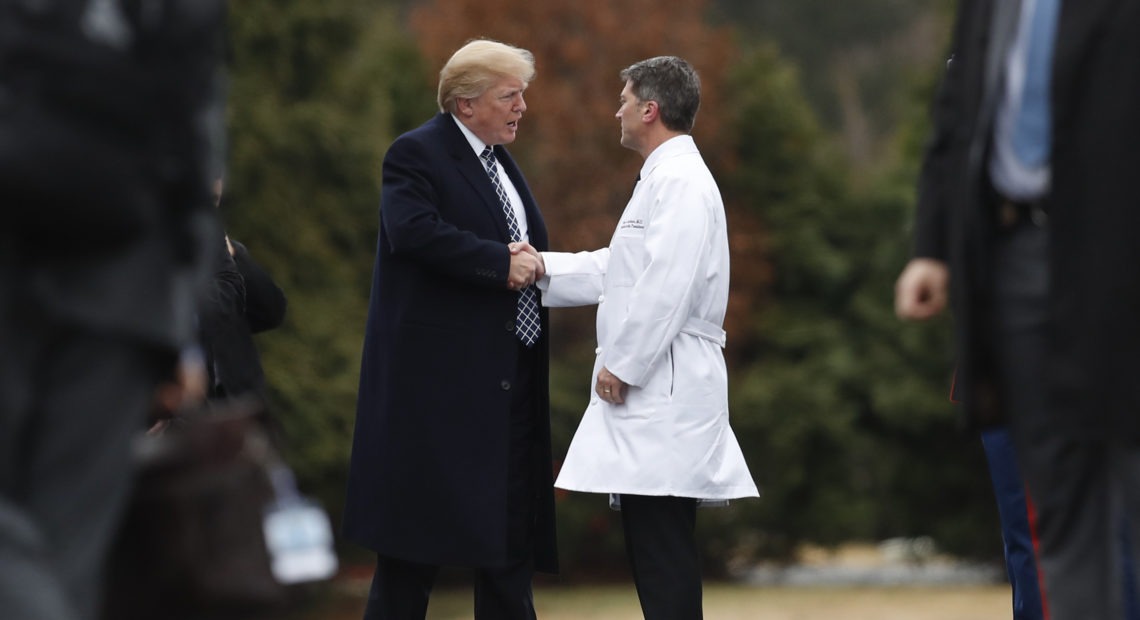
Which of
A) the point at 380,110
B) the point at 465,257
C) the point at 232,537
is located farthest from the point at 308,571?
the point at 380,110

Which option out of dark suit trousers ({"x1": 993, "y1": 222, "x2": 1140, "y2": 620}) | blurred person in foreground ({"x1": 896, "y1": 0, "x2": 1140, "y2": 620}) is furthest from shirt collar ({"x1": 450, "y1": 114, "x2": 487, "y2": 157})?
dark suit trousers ({"x1": 993, "y1": 222, "x2": 1140, "y2": 620})

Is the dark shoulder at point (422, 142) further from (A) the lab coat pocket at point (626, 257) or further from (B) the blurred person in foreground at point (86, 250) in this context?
(B) the blurred person in foreground at point (86, 250)

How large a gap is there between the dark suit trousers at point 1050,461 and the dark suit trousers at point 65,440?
1602 mm

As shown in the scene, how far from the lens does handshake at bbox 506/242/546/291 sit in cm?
507

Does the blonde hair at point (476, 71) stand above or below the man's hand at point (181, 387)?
above

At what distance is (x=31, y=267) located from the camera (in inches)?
102

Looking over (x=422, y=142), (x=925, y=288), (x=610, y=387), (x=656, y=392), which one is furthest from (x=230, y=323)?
(x=925, y=288)

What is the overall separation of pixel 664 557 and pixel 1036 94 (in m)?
2.24

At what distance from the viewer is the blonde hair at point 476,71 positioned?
17.3 ft

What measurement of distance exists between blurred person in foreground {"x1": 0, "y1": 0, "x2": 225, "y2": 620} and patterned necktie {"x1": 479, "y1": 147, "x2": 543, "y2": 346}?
8.23 feet

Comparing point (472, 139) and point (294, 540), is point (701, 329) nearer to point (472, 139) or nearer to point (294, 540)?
point (472, 139)

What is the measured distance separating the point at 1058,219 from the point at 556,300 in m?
2.45

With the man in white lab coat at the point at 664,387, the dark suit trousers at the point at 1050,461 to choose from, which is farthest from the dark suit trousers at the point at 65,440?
the man in white lab coat at the point at 664,387

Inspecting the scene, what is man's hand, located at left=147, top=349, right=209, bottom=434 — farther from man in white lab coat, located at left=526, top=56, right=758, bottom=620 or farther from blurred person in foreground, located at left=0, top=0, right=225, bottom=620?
man in white lab coat, located at left=526, top=56, right=758, bottom=620
